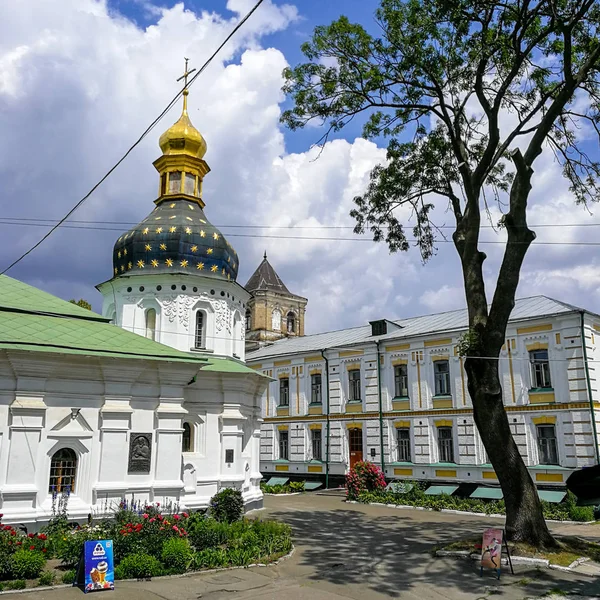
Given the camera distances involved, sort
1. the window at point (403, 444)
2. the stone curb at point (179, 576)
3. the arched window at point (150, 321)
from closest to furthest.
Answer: the stone curb at point (179, 576) < the arched window at point (150, 321) < the window at point (403, 444)

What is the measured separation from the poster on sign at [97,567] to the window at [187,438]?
8729 mm

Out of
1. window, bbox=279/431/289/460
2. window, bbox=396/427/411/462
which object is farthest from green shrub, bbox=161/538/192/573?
window, bbox=279/431/289/460

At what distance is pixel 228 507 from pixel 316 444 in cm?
1379

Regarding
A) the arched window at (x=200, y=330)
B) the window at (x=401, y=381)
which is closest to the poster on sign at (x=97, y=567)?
the arched window at (x=200, y=330)

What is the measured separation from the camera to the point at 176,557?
1045cm

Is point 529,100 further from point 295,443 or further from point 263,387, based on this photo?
point 295,443

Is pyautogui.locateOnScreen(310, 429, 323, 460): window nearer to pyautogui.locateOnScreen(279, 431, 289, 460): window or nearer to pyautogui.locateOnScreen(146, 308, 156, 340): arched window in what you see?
pyautogui.locateOnScreen(279, 431, 289, 460): window

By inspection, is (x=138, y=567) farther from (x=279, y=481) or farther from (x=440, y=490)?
(x=279, y=481)

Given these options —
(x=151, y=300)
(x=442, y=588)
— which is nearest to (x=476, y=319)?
(x=442, y=588)

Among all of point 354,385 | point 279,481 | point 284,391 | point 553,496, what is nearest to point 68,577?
point 553,496

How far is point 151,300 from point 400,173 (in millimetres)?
10353

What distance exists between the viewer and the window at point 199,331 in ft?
69.7

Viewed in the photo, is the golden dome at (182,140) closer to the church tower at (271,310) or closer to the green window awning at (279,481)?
the green window awning at (279,481)

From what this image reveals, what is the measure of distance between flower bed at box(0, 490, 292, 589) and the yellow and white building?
1136cm
